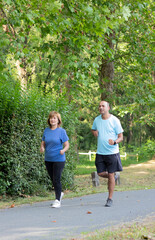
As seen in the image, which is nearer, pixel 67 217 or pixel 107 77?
pixel 67 217

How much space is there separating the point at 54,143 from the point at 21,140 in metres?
1.74

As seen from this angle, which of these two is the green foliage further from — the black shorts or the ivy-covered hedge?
the black shorts

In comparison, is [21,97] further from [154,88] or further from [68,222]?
[154,88]

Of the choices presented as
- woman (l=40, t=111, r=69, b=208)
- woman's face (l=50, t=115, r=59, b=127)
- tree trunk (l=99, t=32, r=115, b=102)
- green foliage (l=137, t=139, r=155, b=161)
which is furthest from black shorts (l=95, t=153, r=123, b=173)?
green foliage (l=137, t=139, r=155, b=161)

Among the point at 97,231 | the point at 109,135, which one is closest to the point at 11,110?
the point at 109,135

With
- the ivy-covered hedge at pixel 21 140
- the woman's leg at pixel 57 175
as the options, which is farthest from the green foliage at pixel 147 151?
the woman's leg at pixel 57 175

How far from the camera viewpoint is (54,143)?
748cm

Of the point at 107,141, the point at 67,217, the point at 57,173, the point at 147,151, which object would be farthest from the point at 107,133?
the point at 147,151

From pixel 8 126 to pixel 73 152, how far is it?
2.85 m

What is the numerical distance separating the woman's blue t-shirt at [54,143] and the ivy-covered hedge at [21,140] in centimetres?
137

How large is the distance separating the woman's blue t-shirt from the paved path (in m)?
1.01

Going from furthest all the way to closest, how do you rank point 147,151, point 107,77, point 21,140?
1. point 147,151
2. point 107,77
3. point 21,140

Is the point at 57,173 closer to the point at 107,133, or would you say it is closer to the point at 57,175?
the point at 57,175

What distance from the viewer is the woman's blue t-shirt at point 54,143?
7496mm
